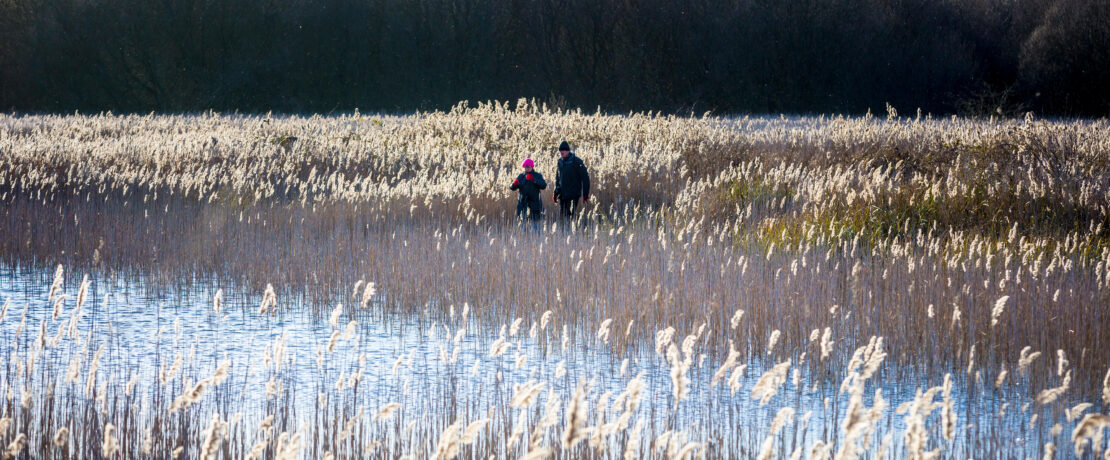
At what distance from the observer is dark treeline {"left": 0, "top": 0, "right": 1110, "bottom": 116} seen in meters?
37.1

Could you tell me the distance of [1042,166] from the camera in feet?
34.8

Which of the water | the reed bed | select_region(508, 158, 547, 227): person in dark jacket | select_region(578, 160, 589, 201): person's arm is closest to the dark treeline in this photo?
the reed bed

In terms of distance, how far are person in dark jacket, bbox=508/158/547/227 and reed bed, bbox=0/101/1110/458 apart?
611mm

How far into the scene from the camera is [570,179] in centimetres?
1084

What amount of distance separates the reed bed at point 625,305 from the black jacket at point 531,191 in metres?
0.62

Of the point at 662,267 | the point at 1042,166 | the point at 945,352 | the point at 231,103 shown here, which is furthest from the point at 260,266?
the point at 231,103

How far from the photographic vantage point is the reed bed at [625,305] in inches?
160

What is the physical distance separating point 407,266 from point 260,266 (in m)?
1.32

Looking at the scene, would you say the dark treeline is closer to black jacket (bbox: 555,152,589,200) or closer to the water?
black jacket (bbox: 555,152,589,200)

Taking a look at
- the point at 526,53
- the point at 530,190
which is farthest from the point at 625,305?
the point at 526,53

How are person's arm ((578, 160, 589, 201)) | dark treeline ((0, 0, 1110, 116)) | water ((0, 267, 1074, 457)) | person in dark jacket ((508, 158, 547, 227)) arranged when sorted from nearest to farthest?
water ((0, 267, 1074, 457)) < person in dark jacket ((508, 158, 547, 227)) < person's arm ((578, 160, 589, 201)) < dark treeline ((0, 0, 1110, 116))

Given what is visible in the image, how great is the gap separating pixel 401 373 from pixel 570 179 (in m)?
5.45

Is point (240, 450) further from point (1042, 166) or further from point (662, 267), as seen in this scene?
point (1042, 166)

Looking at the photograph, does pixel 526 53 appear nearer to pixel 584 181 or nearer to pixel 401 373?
pixel 584 181
